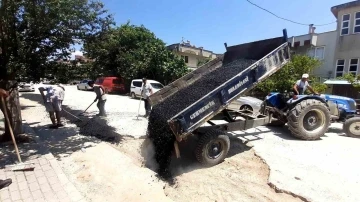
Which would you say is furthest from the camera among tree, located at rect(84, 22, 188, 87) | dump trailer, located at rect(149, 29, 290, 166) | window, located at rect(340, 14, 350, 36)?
tree, located at rect(84, 22, 188, 87)

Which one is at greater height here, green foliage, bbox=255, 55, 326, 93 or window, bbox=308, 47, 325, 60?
window, bbox=308, 47, 325, 60

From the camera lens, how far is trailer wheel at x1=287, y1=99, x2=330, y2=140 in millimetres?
6141

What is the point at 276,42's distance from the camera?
6.01 meters

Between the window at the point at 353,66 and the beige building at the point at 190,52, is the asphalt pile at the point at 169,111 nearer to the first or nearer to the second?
the window at the point at 353,66

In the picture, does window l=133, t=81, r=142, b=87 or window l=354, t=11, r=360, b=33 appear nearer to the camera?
window l=354, t=11, r=360, b=33

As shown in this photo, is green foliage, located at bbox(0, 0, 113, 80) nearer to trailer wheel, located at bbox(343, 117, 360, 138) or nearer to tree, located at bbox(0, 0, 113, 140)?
tree, located at bbox(0, 0, 113, 140)

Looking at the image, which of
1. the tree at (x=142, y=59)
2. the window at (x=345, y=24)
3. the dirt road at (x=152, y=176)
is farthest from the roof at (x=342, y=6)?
the dirt road at (x=152, y=176)

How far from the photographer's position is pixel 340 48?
1816 cm

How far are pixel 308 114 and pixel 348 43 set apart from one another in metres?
15.2

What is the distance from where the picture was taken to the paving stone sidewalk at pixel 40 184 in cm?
369

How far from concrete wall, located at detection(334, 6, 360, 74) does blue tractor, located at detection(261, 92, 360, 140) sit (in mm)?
12869

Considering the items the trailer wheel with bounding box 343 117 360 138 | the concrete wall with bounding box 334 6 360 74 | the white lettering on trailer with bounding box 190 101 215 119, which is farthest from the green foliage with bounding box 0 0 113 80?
the concrete wall with bounding box 334 6 360 74

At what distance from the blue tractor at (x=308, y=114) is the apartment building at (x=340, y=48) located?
34.9ft

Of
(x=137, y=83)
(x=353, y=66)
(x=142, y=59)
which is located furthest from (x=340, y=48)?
(x=142, y=59)
